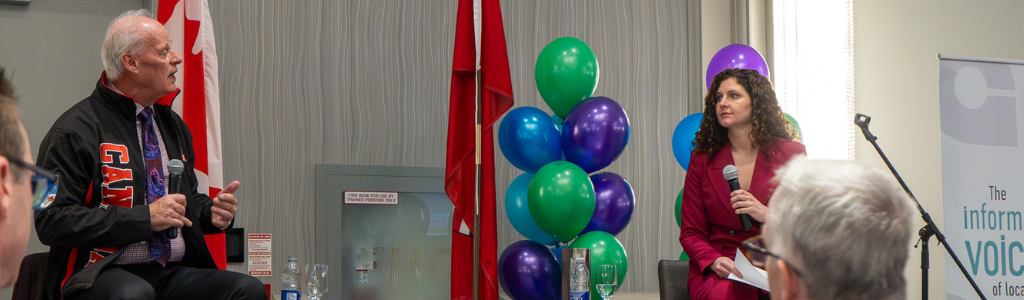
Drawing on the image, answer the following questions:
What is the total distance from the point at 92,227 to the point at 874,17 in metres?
3.73

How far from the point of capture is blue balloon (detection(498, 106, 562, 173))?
3553mm

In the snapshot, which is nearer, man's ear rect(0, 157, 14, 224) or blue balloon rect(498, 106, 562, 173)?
man's ear rect(0, 157, 14, 224)

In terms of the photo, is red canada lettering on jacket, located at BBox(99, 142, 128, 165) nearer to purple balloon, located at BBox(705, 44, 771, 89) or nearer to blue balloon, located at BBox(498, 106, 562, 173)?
blue balloon, located at BBox(498, 106, 562, 173)

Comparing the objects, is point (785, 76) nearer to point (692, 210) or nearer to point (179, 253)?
point (692, 210)

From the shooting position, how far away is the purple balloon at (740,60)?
367 cm

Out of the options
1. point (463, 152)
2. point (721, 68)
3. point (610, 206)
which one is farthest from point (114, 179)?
point (721, 68)

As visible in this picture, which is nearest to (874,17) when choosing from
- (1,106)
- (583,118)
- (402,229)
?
(583,118)

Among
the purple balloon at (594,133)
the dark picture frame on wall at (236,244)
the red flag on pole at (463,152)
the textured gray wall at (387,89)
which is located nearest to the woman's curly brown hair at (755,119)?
the purple balloon at (594,133)

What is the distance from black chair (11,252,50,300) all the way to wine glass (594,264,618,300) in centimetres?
185

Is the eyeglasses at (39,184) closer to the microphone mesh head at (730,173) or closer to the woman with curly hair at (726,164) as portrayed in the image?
the microphone mesh head at (730,173)

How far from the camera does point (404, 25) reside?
4.30 meters

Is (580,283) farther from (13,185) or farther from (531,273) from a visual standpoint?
(13,185)

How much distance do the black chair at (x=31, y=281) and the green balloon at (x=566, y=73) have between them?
2181mm

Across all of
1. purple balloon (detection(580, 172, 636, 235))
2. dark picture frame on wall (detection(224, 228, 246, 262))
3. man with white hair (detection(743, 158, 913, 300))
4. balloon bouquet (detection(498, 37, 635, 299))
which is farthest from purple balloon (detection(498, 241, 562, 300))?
man with white hair (detection(743, 158, 913, 300))
